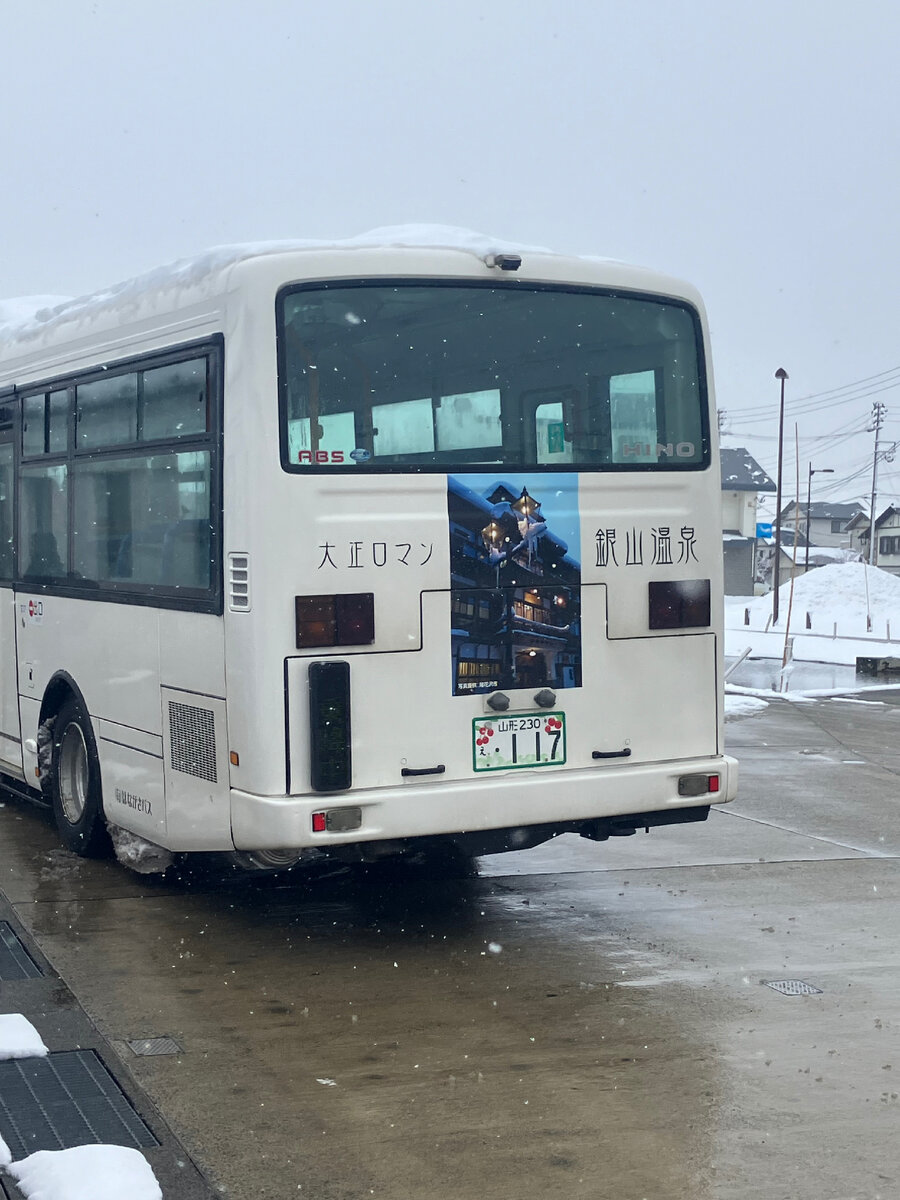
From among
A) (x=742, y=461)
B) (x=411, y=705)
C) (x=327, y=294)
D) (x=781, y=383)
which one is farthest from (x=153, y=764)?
(x=742, y=461)

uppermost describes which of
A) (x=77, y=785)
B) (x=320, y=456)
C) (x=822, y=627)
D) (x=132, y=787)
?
(x=320, y=456)

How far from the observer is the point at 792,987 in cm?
653

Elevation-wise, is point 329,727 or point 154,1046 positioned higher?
point 329,727

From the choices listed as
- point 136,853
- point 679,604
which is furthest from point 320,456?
point 136,853

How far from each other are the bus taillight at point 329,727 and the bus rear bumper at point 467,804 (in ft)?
0.26

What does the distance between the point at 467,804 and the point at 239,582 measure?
4.65ft

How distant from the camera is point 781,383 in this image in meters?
50.5

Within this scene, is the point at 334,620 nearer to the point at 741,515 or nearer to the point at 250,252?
the point at 250,252

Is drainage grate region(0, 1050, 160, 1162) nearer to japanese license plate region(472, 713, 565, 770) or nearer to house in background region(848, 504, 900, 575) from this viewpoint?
japanese license plate region(472, 713, 565, 770)

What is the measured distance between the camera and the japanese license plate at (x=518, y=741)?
22.7 feet

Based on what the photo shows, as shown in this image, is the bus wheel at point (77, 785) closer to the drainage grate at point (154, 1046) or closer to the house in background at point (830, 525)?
the drainage grate at point (154, 1046)

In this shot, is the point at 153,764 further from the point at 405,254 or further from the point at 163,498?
the point at 405,254

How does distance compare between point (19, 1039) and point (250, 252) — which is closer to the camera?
point (19, 1039)

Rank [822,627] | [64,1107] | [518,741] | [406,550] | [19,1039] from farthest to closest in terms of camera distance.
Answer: [822,627] → [518,741] → [406,550] → [19,1039] → [64,1107]
